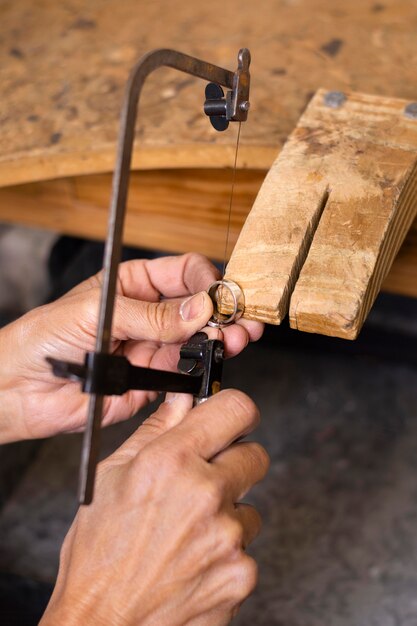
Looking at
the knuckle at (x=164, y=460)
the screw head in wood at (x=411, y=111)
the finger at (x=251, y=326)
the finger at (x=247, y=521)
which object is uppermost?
the screw head in wood at (x=411, y=111)

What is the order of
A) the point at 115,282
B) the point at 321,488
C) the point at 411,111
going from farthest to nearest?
1. the point at 321,488
2. the point at 411,111
3. the point at 115,282

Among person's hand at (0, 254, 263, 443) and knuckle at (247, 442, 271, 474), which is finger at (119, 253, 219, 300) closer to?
person's hand at (0, 254, 263, 443)

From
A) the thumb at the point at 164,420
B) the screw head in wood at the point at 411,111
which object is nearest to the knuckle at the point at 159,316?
the thumb at the point at 164,420

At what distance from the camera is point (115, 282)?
0.65m

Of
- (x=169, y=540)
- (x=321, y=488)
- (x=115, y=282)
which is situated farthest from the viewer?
(x=321, y=488)

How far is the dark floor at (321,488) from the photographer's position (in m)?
1.53

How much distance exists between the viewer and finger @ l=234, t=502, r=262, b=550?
84 cm

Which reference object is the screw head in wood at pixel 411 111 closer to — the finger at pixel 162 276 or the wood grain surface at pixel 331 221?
the wood grain surface at pixel 331 221

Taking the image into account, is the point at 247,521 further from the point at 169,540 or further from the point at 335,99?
the point at 335,99

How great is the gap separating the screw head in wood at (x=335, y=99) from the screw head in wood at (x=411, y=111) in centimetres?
9

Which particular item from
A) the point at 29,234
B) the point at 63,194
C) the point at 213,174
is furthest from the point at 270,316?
the point at 29,234

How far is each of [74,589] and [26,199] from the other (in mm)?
871

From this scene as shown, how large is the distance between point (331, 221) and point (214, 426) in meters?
0.28

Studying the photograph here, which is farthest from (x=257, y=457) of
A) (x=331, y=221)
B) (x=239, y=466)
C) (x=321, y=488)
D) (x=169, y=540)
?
(x=321, y=488)
